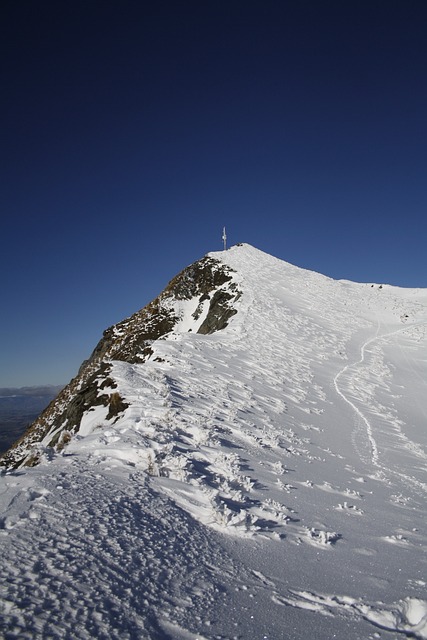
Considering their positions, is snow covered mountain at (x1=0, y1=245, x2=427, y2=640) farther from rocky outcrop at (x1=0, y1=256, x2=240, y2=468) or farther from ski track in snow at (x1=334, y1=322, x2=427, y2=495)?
rocky outcrop at (x1=0, y1=256, x2=240, y2=468)

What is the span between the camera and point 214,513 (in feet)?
16.6

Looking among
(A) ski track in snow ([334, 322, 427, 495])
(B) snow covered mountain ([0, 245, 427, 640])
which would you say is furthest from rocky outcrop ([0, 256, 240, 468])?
(B) snow covered mountain ([0, 245, 427, 640])

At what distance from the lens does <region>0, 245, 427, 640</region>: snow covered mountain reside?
3051 mm

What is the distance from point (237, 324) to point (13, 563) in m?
21.0

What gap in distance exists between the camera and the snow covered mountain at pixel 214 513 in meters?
3.05

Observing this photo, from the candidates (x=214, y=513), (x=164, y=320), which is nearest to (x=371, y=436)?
(x=214, y=513)

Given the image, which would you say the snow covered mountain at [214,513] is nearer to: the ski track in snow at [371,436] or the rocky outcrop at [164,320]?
the ski track in snow at [371,436]

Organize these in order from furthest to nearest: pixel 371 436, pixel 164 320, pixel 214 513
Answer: pixel 164 320 < pixel 371 436 < pixel 214 513

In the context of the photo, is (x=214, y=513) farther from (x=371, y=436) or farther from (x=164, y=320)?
(x=164, y=320)

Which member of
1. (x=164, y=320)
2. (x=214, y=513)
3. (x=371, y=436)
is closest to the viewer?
(x=214, y=513)

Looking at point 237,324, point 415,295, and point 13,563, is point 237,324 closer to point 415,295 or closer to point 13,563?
point 13,563

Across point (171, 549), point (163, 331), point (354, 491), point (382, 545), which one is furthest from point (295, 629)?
point (163, 331)

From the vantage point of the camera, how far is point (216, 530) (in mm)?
4812

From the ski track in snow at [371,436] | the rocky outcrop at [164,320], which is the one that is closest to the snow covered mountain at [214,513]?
the ski track in snow at [371,436]
